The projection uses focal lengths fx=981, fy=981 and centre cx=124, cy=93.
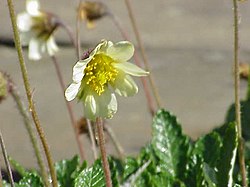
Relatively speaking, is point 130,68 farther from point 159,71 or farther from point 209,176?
point 159,71

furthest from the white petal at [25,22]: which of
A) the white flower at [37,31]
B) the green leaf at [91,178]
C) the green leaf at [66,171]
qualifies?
the green leaf at [91,178]

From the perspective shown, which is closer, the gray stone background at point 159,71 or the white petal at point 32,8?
the white petal at point 32,8

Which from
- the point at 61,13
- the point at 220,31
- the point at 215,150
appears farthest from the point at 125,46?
the point at 61,13

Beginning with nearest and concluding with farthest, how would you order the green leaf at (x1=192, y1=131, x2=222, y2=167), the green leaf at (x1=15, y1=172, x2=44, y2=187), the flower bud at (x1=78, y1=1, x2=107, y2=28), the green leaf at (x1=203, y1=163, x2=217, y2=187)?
the green leaf at (x1=203, y1=163, x2=217, y2=187)
the green leaf at (x1=15, y1=172, x2=44, y2=187)
the green leaf at (x1=192, y1=131, x2=222, y2=167)
the flower bud at (x1=78, y1=1, x2=107, y2=28)

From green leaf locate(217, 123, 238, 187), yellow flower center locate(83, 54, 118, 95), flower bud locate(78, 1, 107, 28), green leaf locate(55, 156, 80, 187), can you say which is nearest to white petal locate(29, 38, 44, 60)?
flower bud locate(78, 1, 107, 28)

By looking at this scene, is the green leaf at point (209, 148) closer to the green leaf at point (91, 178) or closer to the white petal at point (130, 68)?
the green leaf at point (91, 178)

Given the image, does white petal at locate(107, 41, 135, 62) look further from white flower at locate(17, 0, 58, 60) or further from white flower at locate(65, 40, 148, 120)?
white flower at locate(17, 0, 58, 60)
